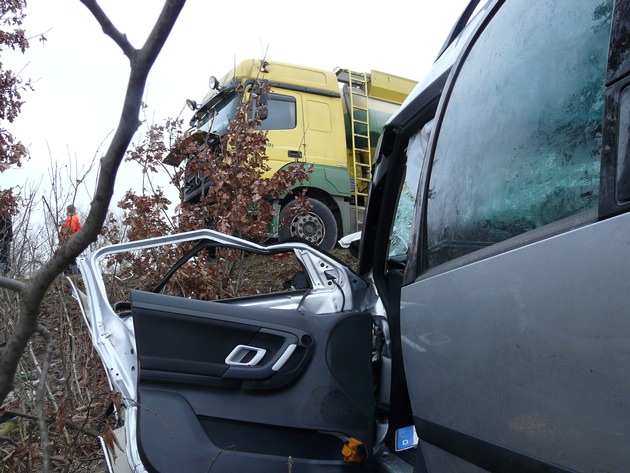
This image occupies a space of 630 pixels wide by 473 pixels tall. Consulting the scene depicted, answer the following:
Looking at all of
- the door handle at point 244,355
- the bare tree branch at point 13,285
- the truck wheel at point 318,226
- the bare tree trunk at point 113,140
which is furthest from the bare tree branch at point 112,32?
the truck wheel at point 318,226

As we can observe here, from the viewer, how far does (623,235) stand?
3.27ft

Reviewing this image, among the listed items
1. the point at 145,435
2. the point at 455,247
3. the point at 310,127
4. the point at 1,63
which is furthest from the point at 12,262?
the point at 310,127

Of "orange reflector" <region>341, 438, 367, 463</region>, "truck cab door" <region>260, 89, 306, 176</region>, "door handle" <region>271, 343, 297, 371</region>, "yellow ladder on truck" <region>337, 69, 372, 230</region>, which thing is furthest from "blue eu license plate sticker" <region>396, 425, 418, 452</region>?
"yellow ladder on truck" <region>337, 69, 372, 230</region>

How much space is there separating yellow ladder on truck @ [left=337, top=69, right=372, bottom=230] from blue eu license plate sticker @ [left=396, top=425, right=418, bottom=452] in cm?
738

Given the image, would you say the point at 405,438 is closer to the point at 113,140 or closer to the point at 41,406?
the point at 41,406

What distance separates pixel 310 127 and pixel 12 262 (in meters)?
5.20

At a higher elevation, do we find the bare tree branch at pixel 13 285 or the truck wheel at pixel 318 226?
the bare tree branch at pixel 13 285

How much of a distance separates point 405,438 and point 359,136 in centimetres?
786

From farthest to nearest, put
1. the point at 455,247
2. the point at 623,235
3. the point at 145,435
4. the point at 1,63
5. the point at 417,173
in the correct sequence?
the point at 1,63 < the point at 417,173 < the point at 145,435 < the point at 455,247 < the point at 623,235

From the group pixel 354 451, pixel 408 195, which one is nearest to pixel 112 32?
pixel 408 195

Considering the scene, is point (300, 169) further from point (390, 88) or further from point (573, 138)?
point (390, 88)

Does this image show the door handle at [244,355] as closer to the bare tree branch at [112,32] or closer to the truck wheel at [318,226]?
the bare tree branch at [112,32]

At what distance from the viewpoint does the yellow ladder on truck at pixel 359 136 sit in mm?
9797

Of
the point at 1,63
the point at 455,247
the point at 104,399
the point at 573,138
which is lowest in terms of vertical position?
the point at 104,399
